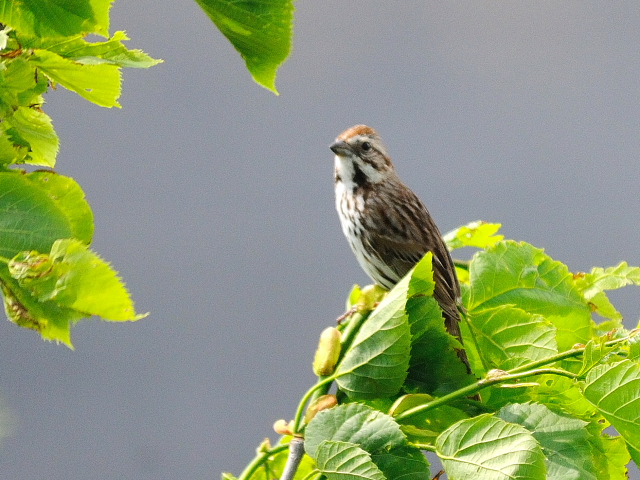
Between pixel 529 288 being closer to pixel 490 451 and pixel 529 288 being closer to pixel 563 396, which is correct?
pixel 563 396

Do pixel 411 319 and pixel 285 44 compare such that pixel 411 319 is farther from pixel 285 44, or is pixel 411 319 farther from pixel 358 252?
pixel 358 252

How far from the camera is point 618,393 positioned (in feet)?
1.62

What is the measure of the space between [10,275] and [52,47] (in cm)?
14

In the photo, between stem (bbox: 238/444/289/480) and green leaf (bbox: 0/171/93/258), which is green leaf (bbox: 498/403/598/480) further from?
green leaf (bbox: 0/171/93/258)

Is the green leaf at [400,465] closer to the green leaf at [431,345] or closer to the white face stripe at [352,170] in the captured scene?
the green leaf at [431,345]

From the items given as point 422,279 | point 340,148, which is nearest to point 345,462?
point 422,279

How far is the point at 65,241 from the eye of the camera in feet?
0.99

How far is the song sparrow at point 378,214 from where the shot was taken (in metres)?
1.06

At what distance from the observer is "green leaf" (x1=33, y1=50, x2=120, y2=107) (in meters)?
0.38

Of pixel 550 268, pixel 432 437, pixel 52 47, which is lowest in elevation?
pixel 432 437

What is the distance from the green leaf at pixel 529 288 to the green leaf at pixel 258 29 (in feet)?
1.44

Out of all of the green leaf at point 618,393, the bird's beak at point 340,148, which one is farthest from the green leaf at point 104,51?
the bird's beak at point 340,148

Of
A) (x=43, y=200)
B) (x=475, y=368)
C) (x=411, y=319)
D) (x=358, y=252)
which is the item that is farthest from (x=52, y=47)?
(x=358, y=252)

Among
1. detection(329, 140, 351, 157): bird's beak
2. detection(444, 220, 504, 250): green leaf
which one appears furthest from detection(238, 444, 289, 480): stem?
detection(329, 140, 351, 157): bird's beak
